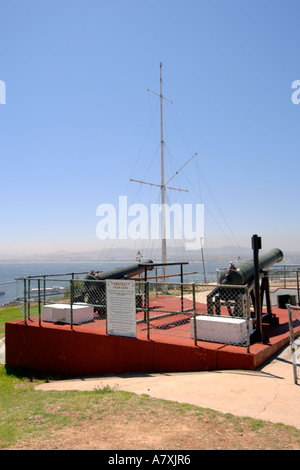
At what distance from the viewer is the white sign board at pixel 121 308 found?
26.4ft

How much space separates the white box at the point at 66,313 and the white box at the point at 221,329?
353 centimetres

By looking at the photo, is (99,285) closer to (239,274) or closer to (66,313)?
(66,313)

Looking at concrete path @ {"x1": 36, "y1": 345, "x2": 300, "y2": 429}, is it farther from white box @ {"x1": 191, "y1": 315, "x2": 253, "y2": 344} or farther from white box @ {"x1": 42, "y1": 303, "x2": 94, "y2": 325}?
white box @ {"x1": 42, "y1": 303, "x2": 94, "y2": 325}

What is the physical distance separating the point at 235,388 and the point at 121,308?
3361mm

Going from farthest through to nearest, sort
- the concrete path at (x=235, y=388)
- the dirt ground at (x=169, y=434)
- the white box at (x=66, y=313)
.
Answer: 1. the white box at (x=66, y=313)
2. the concrete path at (x=235, y=388)
3. the dirt ground at (x=169, y=434)

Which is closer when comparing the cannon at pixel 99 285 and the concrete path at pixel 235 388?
the concrete path at pixel 235 388

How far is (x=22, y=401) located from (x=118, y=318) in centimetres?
257

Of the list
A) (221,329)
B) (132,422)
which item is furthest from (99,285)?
(132,422)

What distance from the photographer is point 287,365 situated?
6.61 meters

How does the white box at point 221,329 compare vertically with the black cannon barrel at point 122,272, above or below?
below

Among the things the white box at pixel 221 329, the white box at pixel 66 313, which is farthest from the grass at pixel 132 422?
the white box at pixel 66 313

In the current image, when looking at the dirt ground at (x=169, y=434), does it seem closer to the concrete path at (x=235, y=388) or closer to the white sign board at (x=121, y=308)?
the concrete path at (x=235, y=388)
